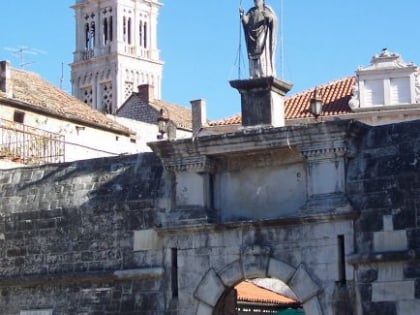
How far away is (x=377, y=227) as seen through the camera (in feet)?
44.3

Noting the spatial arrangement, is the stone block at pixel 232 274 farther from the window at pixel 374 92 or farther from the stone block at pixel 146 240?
the window at pixel 374 92

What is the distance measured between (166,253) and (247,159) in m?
1.88

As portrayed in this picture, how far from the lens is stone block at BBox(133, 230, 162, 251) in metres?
15.3

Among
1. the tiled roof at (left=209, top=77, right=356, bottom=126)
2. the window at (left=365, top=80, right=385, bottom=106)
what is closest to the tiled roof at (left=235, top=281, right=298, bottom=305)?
the tiled roof at (left=209, top=77, right=356, bottom=126)

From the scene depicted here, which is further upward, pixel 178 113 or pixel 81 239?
pixel 178 113

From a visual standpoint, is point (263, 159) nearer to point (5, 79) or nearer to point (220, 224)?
point (220, 224)

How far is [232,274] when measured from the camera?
1446 cm

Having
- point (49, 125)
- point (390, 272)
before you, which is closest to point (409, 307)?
point (390, 272)

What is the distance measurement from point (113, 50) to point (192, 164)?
70.9 m

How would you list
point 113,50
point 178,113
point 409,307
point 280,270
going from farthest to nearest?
point 113,50 < point 178,113 < point 280,270 < point 409,307

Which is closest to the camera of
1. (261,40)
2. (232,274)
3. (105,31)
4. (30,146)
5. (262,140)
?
(262,140)

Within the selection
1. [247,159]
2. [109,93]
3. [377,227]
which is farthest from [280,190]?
[109,93]

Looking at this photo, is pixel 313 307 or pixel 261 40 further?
pixel 261 40

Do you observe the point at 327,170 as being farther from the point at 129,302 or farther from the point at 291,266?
the point at 129,302
